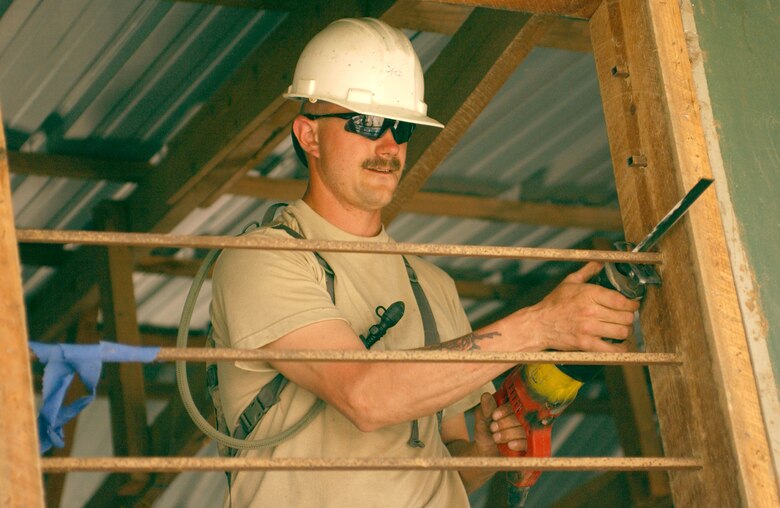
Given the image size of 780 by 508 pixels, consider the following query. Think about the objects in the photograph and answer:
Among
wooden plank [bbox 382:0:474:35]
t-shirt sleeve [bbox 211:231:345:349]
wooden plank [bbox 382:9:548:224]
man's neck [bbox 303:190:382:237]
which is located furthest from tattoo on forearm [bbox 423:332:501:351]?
wooden plank [bbox 382:0:474:35]

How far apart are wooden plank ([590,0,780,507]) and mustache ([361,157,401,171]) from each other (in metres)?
0.68

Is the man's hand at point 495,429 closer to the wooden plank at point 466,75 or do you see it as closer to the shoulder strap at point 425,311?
the shoulder strap at point 425,311

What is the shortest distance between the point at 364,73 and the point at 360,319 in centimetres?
68

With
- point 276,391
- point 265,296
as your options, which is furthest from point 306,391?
point 265,296

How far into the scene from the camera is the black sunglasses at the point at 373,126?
3.40m

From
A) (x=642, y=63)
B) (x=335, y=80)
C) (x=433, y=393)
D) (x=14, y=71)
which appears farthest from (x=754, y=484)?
(x=14, y=71)

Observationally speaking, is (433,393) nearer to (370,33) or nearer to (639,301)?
(639,301)

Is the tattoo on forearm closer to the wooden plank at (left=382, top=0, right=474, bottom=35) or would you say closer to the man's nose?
the man's nose

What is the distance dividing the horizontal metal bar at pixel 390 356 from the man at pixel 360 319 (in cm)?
26

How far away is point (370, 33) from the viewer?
344 cm

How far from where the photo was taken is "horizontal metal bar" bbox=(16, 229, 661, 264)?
2.20 metres

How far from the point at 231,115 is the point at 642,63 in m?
2.39

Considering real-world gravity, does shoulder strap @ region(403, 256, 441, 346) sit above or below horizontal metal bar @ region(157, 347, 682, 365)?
above

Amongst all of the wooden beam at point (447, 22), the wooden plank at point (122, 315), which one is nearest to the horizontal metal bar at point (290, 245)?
the wooden beam at point (447, 22)
